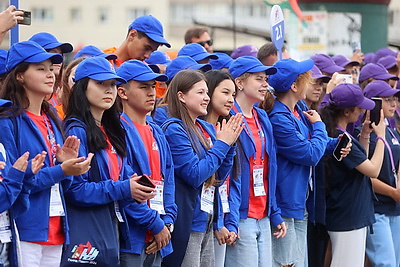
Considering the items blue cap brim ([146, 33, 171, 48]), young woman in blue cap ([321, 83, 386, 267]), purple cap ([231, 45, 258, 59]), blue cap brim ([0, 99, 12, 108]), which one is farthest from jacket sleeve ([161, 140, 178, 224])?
purple cap ([231, 45, 258, 59])

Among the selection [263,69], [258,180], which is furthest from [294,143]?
[263,69]

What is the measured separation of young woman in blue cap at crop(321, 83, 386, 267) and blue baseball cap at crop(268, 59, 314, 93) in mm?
696

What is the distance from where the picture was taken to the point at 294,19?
12961mm

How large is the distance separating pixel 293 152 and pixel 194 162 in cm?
140

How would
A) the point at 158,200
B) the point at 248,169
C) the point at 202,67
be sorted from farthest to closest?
the point at 202,67, the point at 248,169, the point at 158,200

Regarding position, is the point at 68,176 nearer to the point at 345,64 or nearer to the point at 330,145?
the point at 330,145

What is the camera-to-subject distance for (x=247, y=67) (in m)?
7.11

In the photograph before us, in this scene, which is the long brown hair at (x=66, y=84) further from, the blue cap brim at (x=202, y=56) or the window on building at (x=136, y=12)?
the window on building at (x=136, y=12)

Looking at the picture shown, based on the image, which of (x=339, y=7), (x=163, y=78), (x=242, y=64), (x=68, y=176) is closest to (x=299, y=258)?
(x=242, y=64)

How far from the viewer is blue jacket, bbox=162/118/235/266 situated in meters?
6.11

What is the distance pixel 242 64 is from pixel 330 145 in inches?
51.0

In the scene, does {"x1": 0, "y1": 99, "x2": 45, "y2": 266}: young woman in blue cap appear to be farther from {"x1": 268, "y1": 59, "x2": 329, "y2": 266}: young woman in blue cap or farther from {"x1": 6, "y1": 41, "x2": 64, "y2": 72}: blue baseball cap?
{"x1": 268, "y1": 59, "x2": 329, "y2": 266}: young woman in blue cap

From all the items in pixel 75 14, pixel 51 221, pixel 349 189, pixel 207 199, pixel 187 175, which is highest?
pixel 75 14

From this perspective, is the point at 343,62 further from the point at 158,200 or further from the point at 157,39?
the point at 158,200
